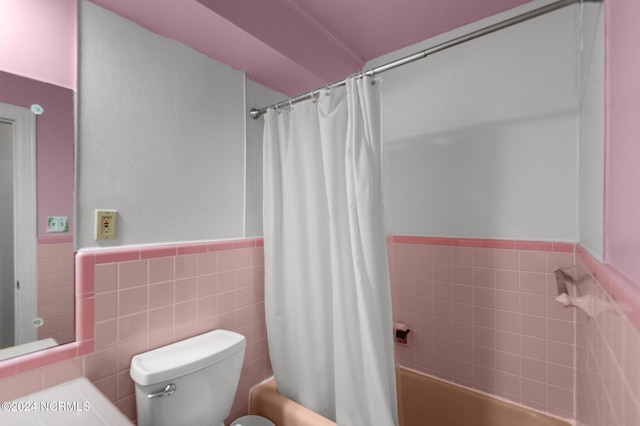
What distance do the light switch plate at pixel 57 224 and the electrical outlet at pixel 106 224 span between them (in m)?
0.09

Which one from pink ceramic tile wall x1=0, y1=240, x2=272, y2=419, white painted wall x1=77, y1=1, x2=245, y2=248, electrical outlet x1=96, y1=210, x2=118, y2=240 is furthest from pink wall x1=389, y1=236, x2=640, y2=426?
electrical outlet x1=96, y1=210, x2=118, y2=240

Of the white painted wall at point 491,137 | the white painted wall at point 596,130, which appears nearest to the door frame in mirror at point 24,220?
the white painted wall at point 491,137

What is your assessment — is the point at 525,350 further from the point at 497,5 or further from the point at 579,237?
the point at 497,5

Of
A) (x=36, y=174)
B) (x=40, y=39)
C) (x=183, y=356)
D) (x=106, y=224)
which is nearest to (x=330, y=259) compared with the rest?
(x=183, y=356)

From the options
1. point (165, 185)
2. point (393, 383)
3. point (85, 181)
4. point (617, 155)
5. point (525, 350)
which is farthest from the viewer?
point (525, 350)

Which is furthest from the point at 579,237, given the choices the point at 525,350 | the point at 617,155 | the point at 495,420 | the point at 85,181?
the point at 85,181

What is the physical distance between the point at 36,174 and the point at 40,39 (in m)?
0.48

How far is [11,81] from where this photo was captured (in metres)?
0.91

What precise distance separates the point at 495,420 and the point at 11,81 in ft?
Answer: 8.29

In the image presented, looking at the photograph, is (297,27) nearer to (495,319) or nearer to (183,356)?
(183,356)

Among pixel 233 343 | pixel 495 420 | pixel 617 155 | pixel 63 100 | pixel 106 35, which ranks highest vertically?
pixel 106 35

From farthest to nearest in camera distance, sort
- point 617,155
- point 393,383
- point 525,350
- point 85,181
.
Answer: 1. point 525,350
2. point 393,383
3. point 85,181
4. point 617,155

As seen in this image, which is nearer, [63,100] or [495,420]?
[63,100]

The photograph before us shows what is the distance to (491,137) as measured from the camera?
5.03 ft
